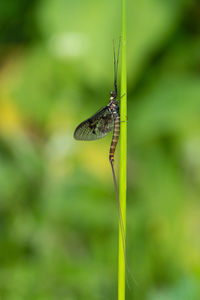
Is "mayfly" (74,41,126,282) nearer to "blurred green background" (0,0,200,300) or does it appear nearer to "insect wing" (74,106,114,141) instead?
"insect wing" (74,106,114,141)

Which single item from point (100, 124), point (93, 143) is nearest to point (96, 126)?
point (100, 124)

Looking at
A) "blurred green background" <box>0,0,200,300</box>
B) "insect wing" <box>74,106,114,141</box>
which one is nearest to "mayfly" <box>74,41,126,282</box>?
"insect wing" <box>74,106,114,141</box>

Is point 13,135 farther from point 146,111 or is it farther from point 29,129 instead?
point 146,111

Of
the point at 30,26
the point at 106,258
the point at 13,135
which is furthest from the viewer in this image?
the point at 30,26

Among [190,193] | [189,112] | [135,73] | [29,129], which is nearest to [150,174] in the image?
[190,193]

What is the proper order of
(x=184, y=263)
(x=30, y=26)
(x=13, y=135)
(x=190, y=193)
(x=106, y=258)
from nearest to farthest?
(x=106, y=258) < (x=184, y=263) < (x=190, y=193) < (x=13, y=135) < (x=30, y=26)
